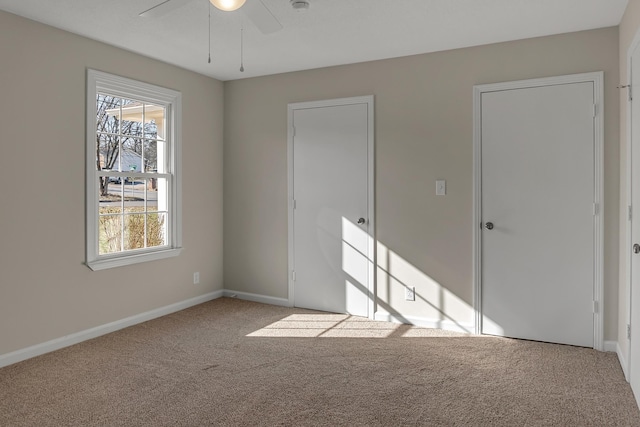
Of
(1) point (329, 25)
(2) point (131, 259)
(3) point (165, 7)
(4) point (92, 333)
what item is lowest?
(4) point (92, 333)

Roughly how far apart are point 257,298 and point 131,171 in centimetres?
185

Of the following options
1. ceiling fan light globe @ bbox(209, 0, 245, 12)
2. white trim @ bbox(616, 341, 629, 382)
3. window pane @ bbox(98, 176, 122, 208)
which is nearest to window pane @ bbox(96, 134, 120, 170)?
window pane @ bbox(98, 176, 122, 208)

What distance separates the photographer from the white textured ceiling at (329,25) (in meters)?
3.04

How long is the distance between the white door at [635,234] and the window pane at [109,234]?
390 cm

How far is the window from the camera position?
12.5 ft

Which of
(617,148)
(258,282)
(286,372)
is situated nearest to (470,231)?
(617,148)

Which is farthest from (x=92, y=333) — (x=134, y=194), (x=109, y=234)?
(x=134, y=194)

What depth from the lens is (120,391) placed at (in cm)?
282

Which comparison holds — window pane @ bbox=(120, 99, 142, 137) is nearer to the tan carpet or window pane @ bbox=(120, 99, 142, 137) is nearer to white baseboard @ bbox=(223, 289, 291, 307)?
the tan carpet

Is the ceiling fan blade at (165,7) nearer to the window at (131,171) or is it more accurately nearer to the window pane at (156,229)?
the window at (131,171)

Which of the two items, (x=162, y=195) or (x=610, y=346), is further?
(x=162, y=195)

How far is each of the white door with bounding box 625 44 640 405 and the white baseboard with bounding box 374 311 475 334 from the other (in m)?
1.30

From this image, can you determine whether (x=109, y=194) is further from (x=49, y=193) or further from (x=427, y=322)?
(x=427, y=322)

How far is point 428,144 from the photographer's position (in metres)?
4.08
